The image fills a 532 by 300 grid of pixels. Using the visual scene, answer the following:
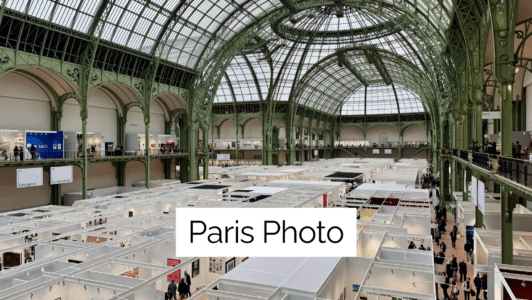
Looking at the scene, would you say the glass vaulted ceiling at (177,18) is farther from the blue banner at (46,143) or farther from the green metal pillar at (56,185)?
the blue banner at (46,143)

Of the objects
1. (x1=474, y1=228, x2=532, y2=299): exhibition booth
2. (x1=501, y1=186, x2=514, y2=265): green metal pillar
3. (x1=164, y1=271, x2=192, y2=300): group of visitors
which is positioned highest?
(x1=501, y1=186, x2=514, y2=265): green metal pillar

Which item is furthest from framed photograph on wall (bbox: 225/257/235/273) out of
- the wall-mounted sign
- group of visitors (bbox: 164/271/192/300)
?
the wall-mounted sign

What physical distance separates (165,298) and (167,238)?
8.79 ft

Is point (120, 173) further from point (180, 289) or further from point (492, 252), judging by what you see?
point (492, 252)

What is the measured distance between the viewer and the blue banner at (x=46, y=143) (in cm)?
3048

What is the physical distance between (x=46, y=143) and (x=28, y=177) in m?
3.94

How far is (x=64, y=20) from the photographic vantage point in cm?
2855

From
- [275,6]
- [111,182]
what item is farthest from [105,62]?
[275,6]

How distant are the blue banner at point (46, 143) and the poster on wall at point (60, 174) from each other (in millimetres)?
1243

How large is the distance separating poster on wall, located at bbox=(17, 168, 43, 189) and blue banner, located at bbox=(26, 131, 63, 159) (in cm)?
142

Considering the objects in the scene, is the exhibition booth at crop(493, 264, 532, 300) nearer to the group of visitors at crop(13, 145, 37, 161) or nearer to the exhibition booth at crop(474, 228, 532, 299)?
the exhibition booth at crop(474, 228, 532, 299)

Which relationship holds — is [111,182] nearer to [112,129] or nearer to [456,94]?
[112,129]

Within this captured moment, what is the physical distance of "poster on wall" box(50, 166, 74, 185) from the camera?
3073 cm

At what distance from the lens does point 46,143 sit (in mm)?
31656
